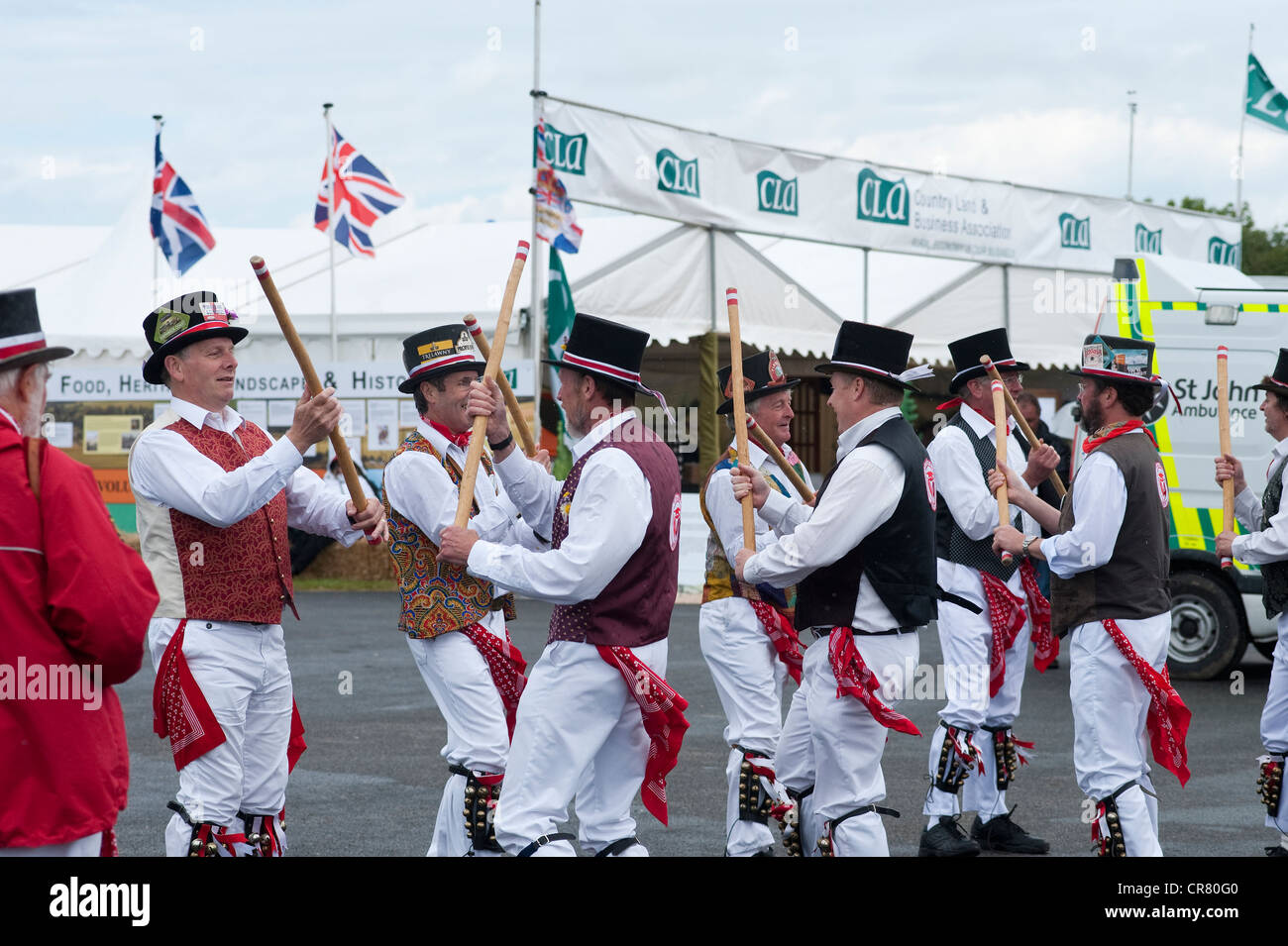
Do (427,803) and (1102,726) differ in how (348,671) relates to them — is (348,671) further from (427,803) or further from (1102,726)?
(1102,726)

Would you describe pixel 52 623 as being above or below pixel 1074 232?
below

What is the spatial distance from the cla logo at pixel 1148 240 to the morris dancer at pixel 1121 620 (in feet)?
58.7

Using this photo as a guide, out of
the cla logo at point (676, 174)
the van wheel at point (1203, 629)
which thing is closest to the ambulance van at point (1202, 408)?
the van wheel at point (1203, 629)

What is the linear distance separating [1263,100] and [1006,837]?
50.8ft

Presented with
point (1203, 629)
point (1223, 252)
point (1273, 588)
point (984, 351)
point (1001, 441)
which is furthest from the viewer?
point (1223, 252)

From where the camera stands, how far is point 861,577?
16.7 ft

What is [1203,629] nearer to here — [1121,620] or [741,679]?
[1121,620]

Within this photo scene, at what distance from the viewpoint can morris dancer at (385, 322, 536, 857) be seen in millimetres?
5422

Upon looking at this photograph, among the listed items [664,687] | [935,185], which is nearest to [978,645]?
[664,687]

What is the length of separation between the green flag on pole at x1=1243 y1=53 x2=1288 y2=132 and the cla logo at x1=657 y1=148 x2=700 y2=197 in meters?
7.80

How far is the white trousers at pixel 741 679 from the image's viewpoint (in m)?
6.17

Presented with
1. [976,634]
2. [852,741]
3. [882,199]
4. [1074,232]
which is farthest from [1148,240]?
[852,741]
